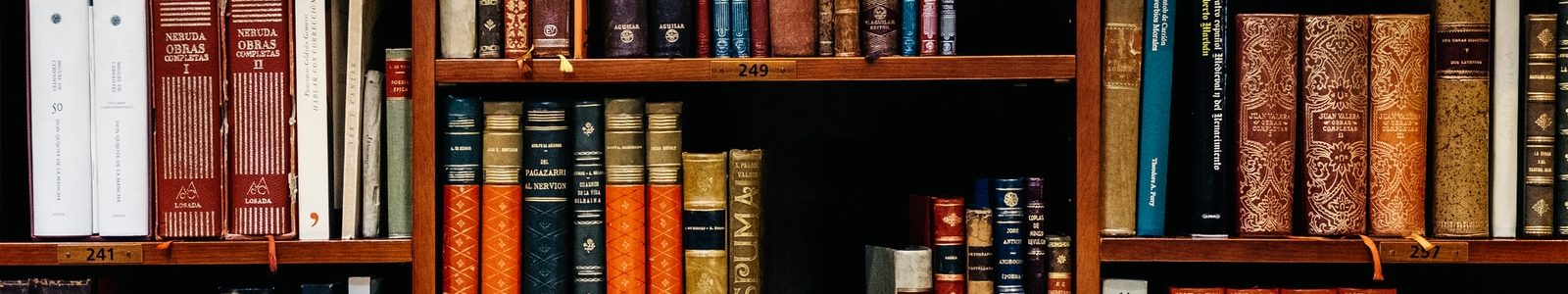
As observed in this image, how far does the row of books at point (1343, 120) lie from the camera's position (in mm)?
1081

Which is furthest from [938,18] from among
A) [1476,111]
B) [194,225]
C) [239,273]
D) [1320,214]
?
[239,273]

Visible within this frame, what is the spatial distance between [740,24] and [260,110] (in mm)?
480

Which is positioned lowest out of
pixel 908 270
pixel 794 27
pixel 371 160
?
pixel 908 270

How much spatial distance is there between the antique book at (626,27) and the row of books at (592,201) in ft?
0.17

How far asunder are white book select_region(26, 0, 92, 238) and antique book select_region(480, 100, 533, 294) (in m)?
0.39

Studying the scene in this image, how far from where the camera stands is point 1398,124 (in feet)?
3.57

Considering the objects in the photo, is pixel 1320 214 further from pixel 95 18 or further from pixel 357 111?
pixel 95 18

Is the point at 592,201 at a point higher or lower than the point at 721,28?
lower

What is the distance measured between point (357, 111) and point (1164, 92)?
80cm

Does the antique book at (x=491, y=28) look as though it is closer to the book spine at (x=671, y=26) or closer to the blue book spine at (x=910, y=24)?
the book spine at (x=671, y=26)

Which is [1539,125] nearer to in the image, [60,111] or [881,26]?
[881,26]

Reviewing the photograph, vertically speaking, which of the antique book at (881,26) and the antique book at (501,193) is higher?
the antique book at (881,26)

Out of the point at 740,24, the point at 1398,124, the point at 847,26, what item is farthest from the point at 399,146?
the point at 1398,124

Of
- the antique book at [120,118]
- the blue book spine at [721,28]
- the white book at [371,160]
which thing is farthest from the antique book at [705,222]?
the antique book at [120,118]
